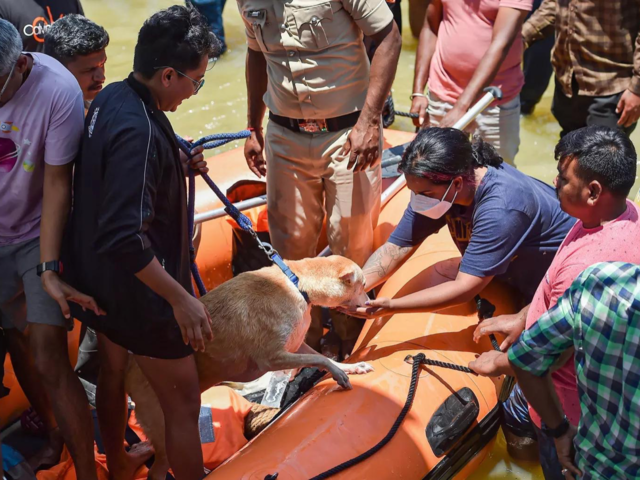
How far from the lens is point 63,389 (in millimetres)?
2859

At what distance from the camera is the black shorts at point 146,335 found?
255cm

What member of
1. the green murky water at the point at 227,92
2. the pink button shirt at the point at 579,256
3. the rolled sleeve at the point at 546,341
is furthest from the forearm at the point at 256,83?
the green murky water at the point at 227,92

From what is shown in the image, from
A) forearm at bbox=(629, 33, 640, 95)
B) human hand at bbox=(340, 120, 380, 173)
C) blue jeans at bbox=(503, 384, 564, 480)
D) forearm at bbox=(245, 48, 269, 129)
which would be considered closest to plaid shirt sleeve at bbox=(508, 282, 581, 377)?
blue jeans at bbox=(503, 384, 564, 480)

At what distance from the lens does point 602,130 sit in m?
2.63

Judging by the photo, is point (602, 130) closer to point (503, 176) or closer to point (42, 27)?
point (503, 176)

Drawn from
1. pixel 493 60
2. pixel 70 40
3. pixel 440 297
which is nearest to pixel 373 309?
pixel 440 297

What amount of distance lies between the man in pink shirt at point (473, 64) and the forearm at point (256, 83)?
114 cm

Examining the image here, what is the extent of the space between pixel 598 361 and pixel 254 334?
150cm

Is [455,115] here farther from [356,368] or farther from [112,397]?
[112,397]

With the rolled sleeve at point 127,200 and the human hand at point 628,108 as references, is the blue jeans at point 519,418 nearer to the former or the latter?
the rolled sleeve at point 127,200

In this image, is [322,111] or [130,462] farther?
[322,111]

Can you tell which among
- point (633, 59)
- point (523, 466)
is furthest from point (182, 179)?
point (633, 59)

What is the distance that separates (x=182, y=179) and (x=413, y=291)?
1.56 meters

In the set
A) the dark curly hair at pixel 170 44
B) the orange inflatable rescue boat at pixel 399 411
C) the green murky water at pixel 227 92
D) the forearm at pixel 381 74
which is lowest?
the green murky water at pixel 227 92
